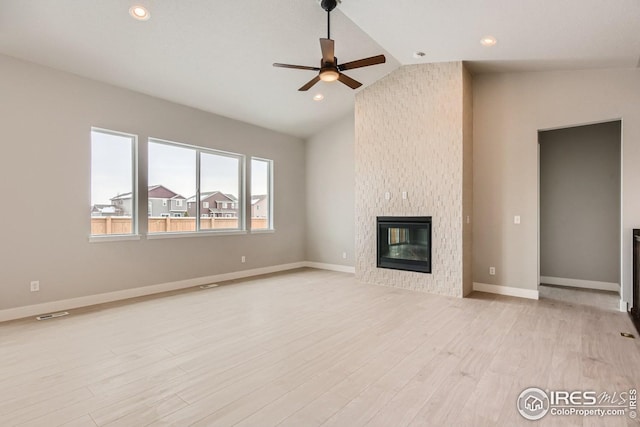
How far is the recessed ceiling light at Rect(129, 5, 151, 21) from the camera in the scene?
3.22m

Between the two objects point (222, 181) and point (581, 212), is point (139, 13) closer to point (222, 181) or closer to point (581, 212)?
point (222, 181)

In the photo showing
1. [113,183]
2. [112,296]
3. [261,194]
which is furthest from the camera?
[261,194]

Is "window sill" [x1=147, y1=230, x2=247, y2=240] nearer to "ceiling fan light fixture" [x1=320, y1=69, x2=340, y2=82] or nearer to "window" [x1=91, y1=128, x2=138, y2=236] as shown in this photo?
"window" [x1=91, y1=128, x2=138, y2=236]

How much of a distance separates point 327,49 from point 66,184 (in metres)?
3.66

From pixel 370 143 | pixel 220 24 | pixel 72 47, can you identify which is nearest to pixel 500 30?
pixel 370 143

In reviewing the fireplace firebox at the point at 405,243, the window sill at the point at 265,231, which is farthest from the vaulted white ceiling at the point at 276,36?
the window sill at the point at 265,231

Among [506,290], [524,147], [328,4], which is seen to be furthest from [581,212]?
Answer: [328,4]

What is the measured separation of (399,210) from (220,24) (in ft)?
11.9

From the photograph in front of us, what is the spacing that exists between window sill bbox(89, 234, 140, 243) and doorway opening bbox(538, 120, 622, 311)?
20.1 ft

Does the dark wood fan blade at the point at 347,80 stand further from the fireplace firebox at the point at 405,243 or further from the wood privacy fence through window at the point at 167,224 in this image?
the wood privacy fence through window at the point at 167,224

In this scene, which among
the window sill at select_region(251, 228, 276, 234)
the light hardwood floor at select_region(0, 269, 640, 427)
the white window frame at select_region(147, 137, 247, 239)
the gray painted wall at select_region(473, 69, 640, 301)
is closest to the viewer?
the light hardwood floor at select_region(0, 269, 640, 427)

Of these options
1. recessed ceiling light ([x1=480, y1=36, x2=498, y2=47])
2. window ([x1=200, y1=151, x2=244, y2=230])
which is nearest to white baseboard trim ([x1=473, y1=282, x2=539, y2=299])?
recessed ceiling light ([x1=480, y1=36, x2=498, y2=47])

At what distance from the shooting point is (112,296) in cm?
452

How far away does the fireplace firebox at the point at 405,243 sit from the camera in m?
5.07
